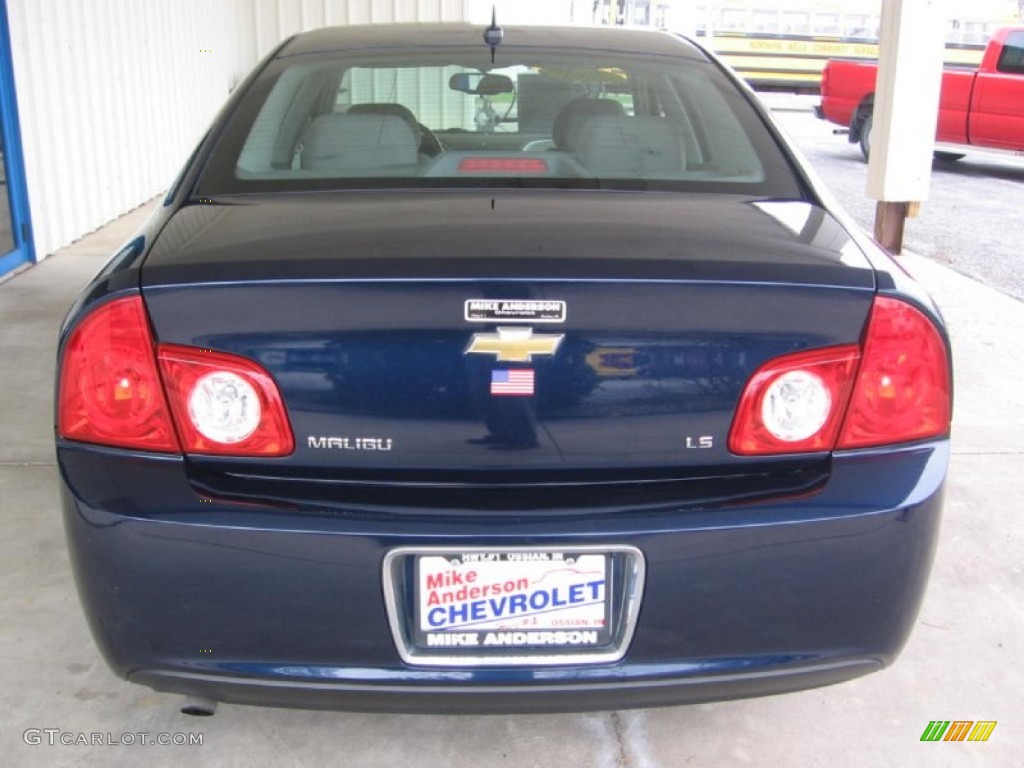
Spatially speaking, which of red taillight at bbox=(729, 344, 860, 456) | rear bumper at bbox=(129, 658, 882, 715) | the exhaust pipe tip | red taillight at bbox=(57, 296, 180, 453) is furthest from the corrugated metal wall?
red taillight at bbox=(729, 344, 860, 456)

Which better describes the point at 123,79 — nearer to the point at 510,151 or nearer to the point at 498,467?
the point at 510,151

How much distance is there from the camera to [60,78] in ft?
23.0

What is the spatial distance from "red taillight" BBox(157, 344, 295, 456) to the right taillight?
94 centimetres

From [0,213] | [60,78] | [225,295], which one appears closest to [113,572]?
[225,295]

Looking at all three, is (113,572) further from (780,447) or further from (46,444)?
(46,444)

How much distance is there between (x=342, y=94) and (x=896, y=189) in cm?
454

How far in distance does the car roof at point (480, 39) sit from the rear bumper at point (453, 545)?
4.76ft

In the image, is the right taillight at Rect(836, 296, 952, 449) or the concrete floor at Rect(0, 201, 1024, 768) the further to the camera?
the concrete floor at Rect(0, 201, 1024, 768)

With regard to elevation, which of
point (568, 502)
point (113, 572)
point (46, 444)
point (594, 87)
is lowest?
point (46, 444)

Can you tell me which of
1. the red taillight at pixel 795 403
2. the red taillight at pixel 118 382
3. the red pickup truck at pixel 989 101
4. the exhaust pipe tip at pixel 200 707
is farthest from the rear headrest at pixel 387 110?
the red pickup truck at pixel 989 101

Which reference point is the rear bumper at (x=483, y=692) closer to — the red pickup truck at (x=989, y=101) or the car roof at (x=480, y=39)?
the car roof at (x=480, y=39)

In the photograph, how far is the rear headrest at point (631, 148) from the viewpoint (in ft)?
8.24

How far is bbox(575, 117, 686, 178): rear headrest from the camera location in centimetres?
251

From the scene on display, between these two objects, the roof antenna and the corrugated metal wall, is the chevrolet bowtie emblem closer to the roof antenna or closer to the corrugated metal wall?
the roof antenna
